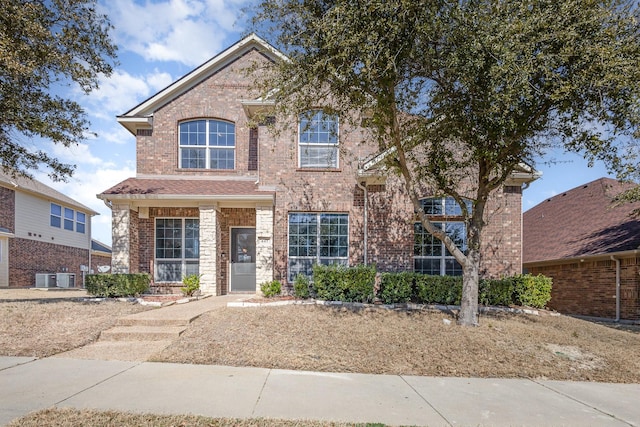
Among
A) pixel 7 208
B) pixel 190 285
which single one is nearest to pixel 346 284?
pixel 190 285

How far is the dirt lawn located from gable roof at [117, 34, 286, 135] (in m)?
7.19

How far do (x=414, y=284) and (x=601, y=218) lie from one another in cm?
963

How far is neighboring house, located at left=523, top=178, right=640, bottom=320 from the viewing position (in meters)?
Result: 13.1

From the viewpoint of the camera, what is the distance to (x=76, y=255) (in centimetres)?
2678

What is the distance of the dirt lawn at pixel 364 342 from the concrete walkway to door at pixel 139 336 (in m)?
0.25

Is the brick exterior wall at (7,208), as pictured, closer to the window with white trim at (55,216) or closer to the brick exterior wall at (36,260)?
the brick exterior wall at (36,260)

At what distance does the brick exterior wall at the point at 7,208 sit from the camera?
66.8 ft

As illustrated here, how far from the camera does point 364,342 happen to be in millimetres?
7520

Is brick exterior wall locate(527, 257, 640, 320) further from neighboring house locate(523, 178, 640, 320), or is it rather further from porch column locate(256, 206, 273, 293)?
porch column locate(256, 206, 273, 293)

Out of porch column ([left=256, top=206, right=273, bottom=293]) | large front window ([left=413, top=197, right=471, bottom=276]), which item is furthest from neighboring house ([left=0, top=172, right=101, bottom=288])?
large front window ([left=413, top=197, right=471, bottom=276])

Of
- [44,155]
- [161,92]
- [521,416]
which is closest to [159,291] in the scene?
[44,155]

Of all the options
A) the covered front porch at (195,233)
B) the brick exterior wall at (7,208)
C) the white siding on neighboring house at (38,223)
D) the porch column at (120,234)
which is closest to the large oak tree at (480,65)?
the covered front porch at (195,233)

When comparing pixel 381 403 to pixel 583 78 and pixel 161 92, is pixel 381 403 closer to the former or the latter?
pixel 583 78

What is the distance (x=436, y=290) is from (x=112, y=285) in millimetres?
9693
